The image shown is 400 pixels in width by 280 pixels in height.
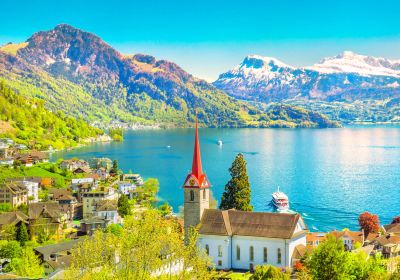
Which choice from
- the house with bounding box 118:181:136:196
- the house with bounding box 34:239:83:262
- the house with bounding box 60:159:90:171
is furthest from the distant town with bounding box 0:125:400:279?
Result: the house with bounding box 60:159:90:171

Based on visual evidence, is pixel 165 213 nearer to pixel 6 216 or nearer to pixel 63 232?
pixel 63 232

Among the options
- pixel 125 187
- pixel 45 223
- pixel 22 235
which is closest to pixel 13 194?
pixel 45 223

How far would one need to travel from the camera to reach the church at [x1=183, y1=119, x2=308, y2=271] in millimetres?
45531

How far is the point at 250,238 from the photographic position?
46.5m

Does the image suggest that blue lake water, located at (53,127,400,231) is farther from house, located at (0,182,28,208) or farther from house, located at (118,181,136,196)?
house, located at (0,182,28,208)

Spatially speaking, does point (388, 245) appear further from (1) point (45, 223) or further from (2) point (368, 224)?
(1) point (45, 223)

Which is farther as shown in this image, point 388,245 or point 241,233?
point 388,245

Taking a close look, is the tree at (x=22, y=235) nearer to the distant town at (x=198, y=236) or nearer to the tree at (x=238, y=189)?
the distant town at (x=198, y=236)

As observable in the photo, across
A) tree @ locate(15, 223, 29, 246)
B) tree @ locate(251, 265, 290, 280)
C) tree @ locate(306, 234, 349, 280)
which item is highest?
tree @ locate(306, 234, 349, 280)

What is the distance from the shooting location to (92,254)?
76.5 feet

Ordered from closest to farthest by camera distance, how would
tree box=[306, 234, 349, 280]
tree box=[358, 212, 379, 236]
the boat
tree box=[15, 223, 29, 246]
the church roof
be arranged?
tree box=[306, 234, 349, 280] < the church roof < tree box=[15, 223, 29, 246] < tree box=[358, 212, 379, 236] < the boat

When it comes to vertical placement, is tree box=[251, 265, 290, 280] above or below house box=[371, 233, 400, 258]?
above

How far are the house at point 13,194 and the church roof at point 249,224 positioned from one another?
5153 cm

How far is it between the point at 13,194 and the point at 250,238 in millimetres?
55452
